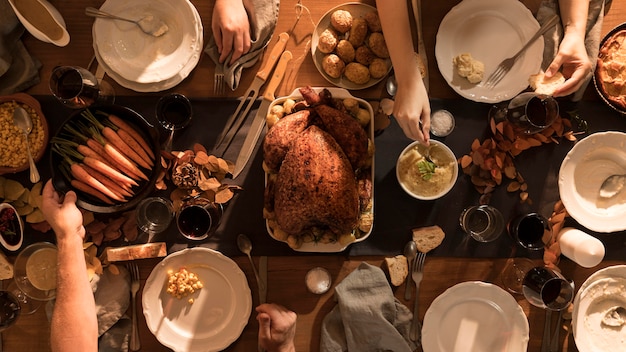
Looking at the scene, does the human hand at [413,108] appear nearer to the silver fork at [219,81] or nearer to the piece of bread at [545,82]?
the piece of bread at [545,82]

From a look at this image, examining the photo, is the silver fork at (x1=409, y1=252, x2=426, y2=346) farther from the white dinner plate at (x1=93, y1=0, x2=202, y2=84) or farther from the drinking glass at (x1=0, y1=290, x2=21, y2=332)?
the drinking glass at (x1=0, y1=290, x2=21, y2=332)

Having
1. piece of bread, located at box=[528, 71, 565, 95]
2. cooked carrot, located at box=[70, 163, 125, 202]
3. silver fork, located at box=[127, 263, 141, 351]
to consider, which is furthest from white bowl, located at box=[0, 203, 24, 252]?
piece of bread, located at box=[528, 71, 565, 95]

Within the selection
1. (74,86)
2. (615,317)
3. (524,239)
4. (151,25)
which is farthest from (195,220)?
(615,317)

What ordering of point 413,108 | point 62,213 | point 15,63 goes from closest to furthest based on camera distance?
1. point 413,108
2. point 62,213
3. point 15,63

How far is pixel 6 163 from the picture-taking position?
1747 mm

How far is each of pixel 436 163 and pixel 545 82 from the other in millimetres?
459

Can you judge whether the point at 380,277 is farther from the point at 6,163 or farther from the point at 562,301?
the point at 6,163

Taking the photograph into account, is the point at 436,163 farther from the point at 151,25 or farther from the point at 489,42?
the point at 151,25

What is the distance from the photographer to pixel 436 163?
179 centimetres

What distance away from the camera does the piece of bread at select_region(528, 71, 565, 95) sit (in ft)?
5.63

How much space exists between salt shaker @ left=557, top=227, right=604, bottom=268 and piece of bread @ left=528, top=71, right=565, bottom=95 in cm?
51

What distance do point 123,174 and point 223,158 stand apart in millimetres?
351

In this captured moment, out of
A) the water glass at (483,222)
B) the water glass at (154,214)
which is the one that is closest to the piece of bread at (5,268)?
the water glass at (154,214)

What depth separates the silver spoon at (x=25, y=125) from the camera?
1.73m
